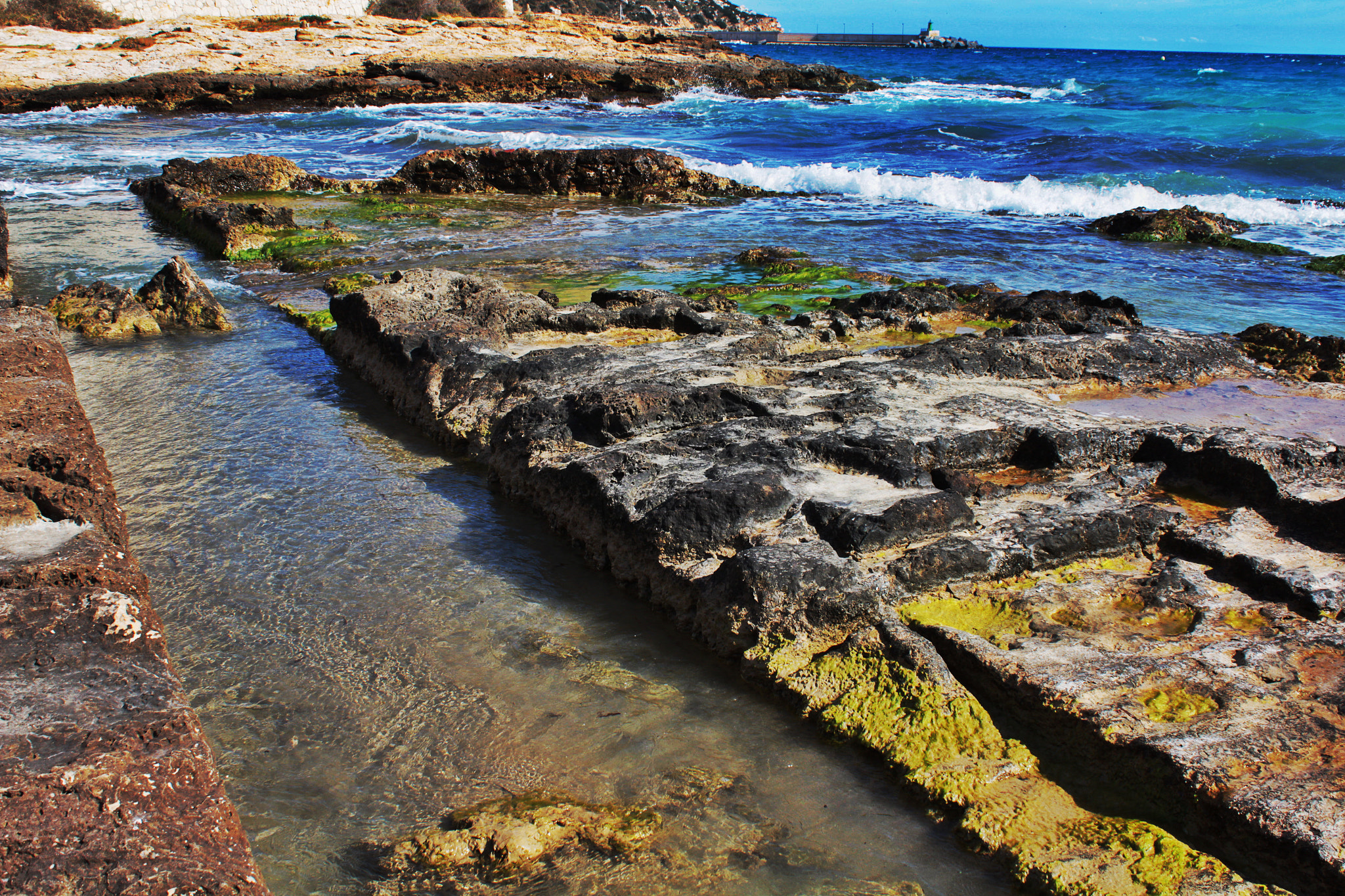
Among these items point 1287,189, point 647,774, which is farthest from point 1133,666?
point 1287,189

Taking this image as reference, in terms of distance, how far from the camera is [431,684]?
278cm

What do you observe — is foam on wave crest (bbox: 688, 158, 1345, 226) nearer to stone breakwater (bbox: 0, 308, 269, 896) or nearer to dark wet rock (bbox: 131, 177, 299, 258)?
dark wet rock (bbox: 131, 177, 299, 258)

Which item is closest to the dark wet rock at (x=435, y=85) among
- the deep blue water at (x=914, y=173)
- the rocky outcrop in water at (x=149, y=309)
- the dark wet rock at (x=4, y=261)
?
the deep blue water at (x=914, y=173)

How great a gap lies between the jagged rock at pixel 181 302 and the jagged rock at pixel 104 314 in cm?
8

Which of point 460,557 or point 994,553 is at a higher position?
point 994,553

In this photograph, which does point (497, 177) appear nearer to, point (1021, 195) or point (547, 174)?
point (547, 174)

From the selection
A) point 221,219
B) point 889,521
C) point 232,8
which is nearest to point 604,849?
point 889,521

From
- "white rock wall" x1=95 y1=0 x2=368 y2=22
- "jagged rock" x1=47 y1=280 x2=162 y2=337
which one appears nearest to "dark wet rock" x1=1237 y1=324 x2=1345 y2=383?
"jagged rock" x1=47 y1=280 x2=162 y2=337

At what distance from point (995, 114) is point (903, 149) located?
29.2 ft

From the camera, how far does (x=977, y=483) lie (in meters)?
3.63

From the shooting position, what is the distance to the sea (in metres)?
2.28

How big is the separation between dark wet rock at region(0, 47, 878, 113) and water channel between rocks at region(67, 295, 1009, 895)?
103ft

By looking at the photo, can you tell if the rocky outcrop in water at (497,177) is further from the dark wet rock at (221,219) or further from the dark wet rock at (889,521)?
the dark wet rock at (889,521)

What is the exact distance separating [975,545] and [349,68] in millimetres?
39013
